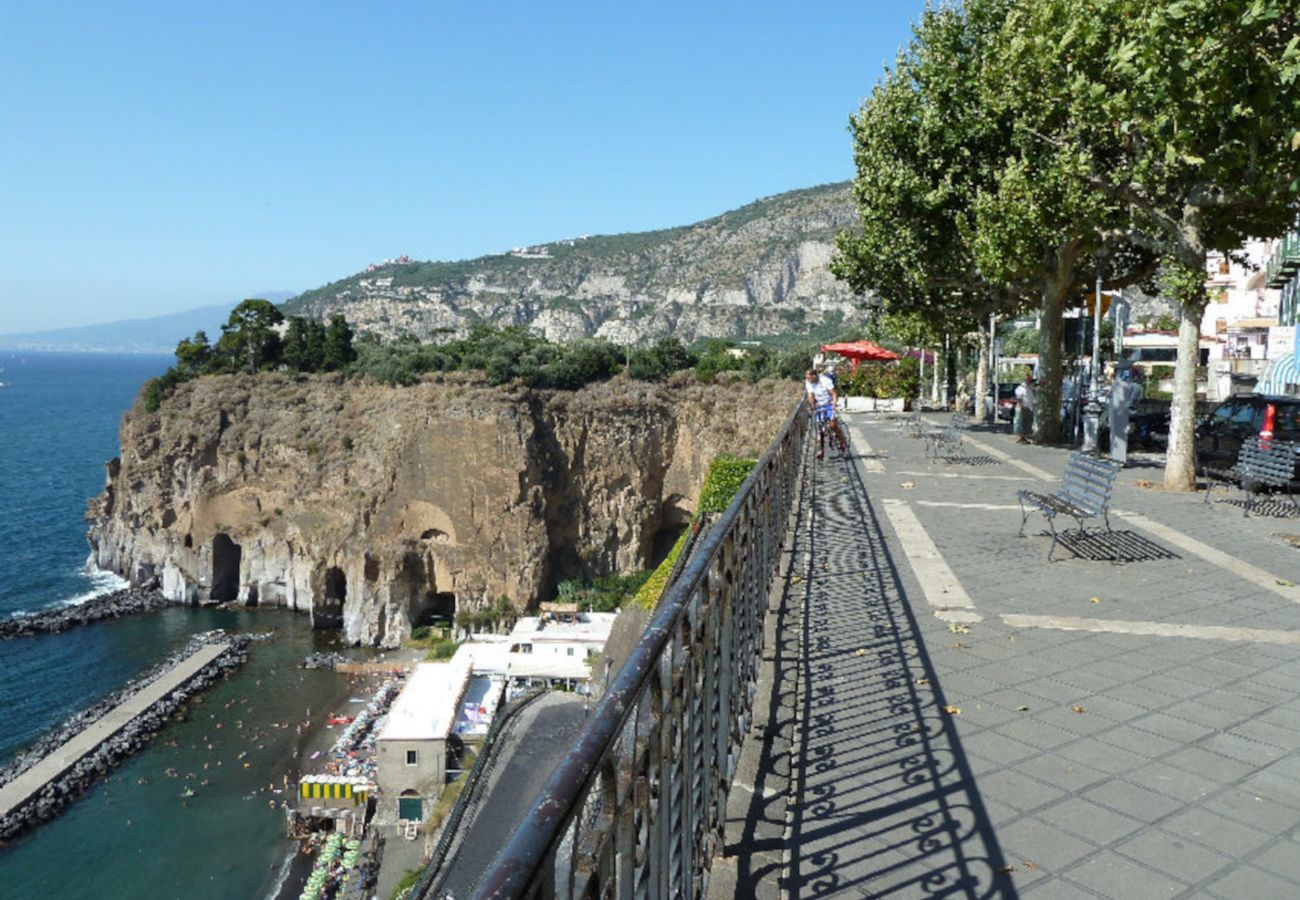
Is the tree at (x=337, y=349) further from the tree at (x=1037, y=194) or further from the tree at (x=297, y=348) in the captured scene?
the tree at (x=1037, y=194)

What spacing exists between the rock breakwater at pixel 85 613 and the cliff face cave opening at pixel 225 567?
112 inches

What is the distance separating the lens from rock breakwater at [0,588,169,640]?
44.3 meters

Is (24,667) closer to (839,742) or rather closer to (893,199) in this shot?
(893,199)

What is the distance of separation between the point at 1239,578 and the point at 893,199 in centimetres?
1519

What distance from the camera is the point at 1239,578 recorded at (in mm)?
8086

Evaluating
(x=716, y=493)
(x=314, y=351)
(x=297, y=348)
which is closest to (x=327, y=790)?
(x=716, y=493)

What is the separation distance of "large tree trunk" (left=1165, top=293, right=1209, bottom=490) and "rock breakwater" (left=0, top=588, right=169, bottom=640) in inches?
1948

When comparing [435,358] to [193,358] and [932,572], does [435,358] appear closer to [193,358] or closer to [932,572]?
[193,358]

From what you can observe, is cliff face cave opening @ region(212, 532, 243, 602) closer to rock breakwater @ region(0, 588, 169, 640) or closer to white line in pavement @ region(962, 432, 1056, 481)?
rock breakwater @ region(0, 588, 169, 640)

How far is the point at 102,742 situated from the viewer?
32.0 metres

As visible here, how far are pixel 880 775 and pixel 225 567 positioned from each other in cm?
5748

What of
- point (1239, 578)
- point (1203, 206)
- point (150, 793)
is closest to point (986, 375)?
point (1203, 206)

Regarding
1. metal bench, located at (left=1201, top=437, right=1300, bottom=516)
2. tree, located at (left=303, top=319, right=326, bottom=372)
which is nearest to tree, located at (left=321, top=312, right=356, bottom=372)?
tree, located at (left=303, top=319, right=326, bottom=372)

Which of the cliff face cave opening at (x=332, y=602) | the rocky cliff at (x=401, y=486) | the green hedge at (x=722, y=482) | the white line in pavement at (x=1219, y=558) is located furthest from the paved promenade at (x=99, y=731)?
the white line in pavement at (x=1219, y=558)
